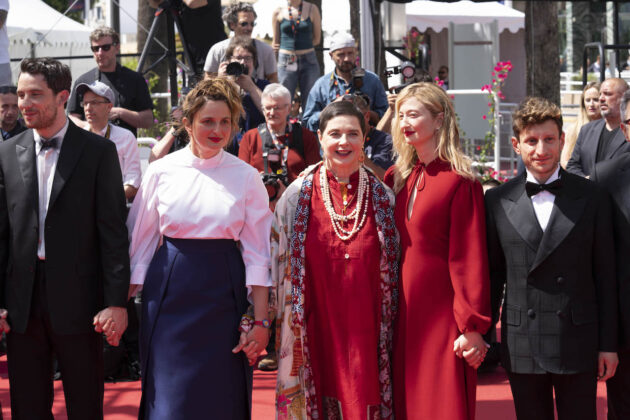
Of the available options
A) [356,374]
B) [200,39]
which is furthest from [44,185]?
[200,39]

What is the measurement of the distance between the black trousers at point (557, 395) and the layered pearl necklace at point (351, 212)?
94 cm

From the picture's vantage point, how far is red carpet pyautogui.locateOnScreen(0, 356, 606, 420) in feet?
17.2

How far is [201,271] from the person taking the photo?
12.4 ft

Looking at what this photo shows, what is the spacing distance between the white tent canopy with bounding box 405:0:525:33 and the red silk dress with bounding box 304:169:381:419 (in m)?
13.8

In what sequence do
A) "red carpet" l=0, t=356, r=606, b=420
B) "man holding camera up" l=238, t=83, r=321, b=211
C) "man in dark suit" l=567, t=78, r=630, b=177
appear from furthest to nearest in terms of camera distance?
1. "man in dark suit" l=567, t=78, r=630, b=177
2. "man holding camera up" l=238, t=83, r=321, b=211
3. "red carpet" l=0, t=356, r=606, b=420

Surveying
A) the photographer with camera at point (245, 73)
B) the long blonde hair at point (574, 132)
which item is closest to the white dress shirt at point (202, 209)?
the photographer with camera at point (245, 73)

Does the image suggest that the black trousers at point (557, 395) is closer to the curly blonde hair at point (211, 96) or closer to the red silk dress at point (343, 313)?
the red silk dress at point (343, 313)

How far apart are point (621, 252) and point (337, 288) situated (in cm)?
124

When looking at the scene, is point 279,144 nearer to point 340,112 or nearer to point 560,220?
point 340,112

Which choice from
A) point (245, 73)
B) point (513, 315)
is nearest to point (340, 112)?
point (513, 315)

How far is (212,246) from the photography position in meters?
3.81

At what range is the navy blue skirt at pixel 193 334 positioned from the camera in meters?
3.76

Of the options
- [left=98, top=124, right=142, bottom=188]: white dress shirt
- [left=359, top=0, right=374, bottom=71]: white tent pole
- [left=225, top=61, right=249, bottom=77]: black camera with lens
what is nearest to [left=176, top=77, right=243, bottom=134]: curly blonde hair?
[left=98, top=124, right=142, bottom=188]: white dress shirt

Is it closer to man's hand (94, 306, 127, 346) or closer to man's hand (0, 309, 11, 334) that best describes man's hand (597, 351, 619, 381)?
man's hand (94, 306, 127, 346)
